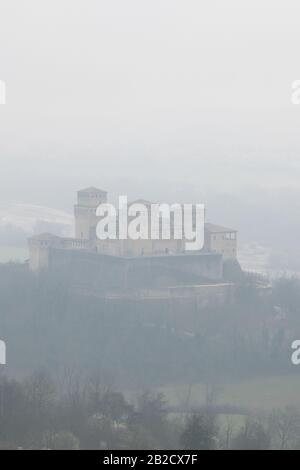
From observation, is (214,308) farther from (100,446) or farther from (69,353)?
(100,446)

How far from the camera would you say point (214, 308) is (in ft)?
93.9

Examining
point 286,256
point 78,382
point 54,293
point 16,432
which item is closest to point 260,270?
point 286,256

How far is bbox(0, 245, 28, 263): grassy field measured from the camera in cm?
3509

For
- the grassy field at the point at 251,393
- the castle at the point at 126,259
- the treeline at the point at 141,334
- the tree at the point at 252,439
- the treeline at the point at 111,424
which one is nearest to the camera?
the treeline at the point at 111,424

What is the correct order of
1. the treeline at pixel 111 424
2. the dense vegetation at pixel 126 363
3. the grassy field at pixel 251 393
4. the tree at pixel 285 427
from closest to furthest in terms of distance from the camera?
the treeline at pixel 111 424, the dense vegetation at pixel 126 363, the tree at pixel 285 427, the grassy field at pixel 251 393

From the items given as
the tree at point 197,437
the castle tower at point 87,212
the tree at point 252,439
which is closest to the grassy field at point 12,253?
the castle tower at point 87,212

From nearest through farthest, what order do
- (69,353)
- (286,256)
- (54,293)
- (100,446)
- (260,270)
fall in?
(100,446) → (69,353) → (54,293) → (260,270) → (286,256)

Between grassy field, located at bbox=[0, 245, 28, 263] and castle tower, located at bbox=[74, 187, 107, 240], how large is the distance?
3.56 m

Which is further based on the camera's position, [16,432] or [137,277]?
[137,277]

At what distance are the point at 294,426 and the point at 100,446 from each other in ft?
14.0

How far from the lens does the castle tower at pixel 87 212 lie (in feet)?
99.1

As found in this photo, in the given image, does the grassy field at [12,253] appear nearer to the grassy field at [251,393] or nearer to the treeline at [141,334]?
the treeline at [141,334]
